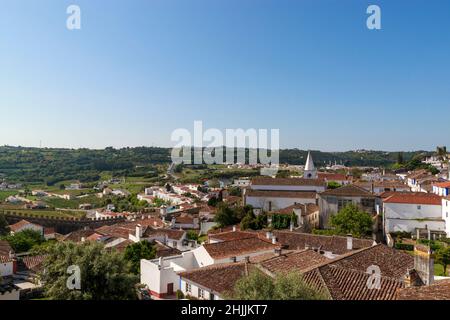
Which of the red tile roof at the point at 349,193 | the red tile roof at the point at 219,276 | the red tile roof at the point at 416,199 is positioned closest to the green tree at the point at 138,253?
the red tile roof at the point at 219,276

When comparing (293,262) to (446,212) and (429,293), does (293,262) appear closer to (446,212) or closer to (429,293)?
(429,293)

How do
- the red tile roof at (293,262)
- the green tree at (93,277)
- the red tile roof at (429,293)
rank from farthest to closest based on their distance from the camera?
the red tile roof at (293,262)
the green tree at (93,277)
the red tile roof at (429,293)

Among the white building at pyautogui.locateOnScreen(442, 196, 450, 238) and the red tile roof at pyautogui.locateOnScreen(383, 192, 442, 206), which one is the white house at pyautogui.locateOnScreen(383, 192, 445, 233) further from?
the white building at pyautogui.locateOnScreen(442, 196, 450, 238)

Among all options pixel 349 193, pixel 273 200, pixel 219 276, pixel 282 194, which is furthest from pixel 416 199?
pixel 219 276

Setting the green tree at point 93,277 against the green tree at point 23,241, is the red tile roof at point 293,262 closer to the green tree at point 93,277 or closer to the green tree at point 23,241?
the green tree at point 93,277
